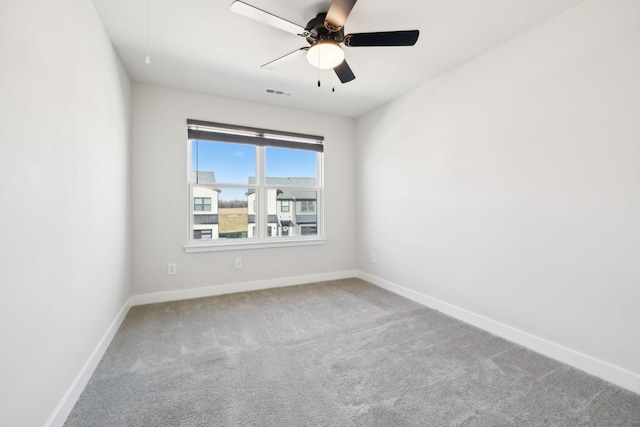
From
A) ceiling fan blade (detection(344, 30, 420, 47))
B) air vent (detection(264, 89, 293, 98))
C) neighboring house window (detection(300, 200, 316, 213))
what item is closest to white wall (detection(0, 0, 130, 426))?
air vent (detection(264, 89, 293, 98))

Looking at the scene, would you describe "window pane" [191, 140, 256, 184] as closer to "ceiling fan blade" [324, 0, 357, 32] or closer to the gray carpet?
the gray carpet

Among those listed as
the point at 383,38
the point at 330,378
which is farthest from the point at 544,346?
the point at 383,38

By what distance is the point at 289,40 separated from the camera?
2367mm

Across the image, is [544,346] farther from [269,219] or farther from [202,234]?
[202,234]

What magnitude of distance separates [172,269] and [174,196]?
2.85ft

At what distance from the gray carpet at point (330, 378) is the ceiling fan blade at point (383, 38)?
229 cm

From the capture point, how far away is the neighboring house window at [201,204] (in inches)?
138

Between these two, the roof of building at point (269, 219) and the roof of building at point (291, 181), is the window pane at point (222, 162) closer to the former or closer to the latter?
the roof of building at point (291, 181)

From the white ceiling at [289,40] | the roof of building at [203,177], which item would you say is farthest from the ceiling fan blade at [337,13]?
the roof of building at [203,177]

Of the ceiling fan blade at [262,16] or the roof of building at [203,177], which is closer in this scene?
the ceiling fan blade at [262,16]

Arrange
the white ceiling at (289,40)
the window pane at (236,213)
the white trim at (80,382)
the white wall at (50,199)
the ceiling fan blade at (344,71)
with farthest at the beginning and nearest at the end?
the window pane at (236,213)
the ceiling fan blade at (344,71)
the white ceiling at (289,40)
the white trim at (80,382)
the white wall at (50,199)

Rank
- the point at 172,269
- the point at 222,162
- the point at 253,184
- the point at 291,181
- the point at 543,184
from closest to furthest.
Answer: the point at 543,184 < the point at 172,269 < the point at 222,162 < the point at 253,184 < the point at 291,181

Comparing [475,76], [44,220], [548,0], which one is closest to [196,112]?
[44,220]

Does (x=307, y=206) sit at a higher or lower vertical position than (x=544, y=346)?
higher
